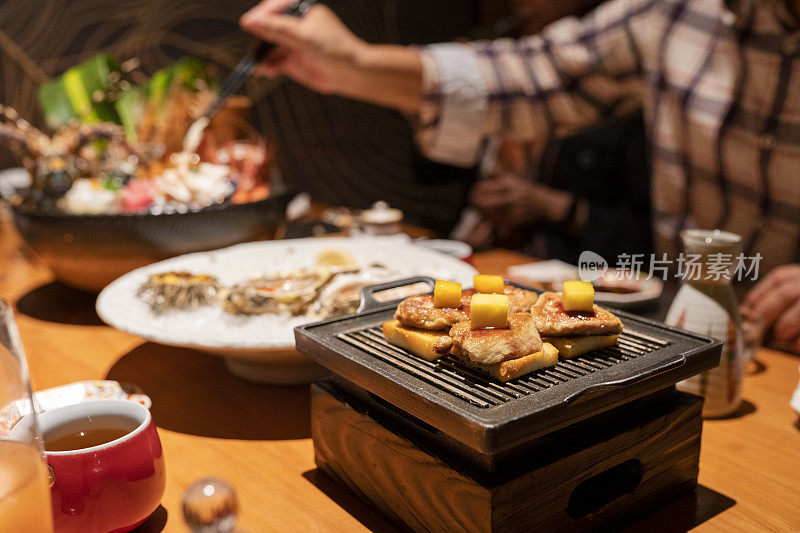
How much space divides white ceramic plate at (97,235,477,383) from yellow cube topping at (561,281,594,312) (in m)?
0.43

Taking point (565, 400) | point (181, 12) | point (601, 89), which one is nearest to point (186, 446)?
point (565, 400)

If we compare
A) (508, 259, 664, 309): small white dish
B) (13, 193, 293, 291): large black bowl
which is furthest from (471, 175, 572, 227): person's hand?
(13, 193, 293, 291): large black bowl

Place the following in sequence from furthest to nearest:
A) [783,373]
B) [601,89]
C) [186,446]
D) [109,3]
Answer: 1. [109,3]
2. [601,89]
3. [783,373]
4. [186,446]

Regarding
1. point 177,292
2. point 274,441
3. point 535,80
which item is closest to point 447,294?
point 274,441

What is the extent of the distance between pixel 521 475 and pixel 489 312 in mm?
168

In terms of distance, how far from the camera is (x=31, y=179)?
5.61ft

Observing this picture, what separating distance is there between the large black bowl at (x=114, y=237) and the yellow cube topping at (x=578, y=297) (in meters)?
1.04

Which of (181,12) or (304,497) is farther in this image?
(181,12)

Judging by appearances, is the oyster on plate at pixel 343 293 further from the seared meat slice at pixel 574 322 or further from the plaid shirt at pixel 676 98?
the plaid shirt at pixel 676 98

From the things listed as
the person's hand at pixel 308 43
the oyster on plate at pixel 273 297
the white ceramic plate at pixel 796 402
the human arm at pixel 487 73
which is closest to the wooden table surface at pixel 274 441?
the white ceramic plate at pixel 796 402

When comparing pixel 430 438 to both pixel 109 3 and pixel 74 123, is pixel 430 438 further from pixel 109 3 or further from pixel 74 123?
pixel 109 3

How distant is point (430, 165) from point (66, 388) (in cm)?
343

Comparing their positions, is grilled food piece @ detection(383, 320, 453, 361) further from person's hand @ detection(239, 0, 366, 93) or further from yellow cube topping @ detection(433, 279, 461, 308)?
person's hand @ detection(239, 0, 366, 93)

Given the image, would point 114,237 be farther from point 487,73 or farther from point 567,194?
point 567,194
